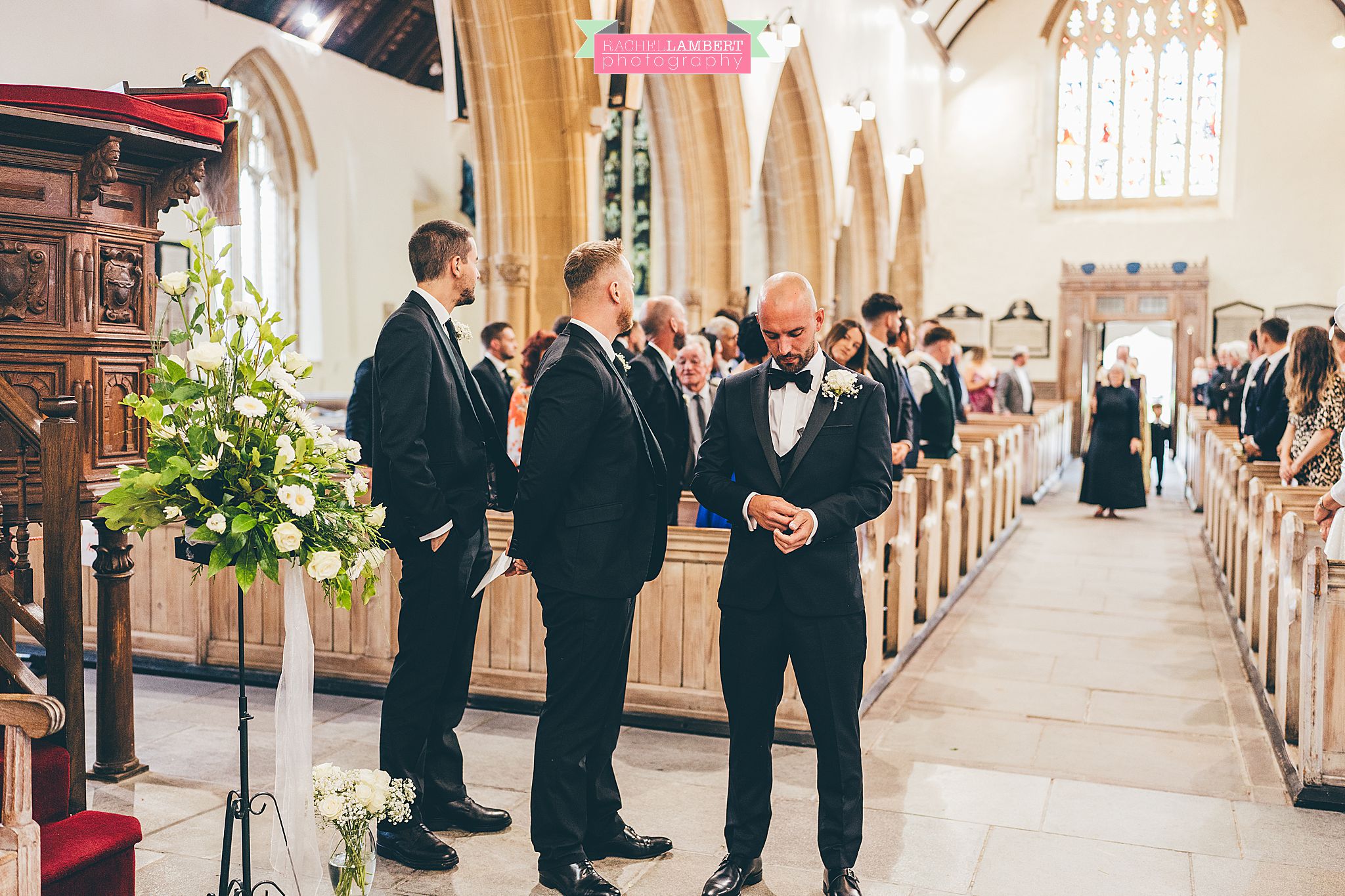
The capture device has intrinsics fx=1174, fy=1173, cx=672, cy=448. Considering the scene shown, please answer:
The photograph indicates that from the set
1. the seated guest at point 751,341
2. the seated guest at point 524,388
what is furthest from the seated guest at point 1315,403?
the seated guest at point 524,388

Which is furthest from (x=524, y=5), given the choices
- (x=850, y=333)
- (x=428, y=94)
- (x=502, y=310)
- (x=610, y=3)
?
(x=428, y=94)

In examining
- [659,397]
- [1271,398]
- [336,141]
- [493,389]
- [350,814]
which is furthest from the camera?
[336,141]

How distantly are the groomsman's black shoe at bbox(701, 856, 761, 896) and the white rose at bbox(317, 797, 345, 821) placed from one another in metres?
0.90

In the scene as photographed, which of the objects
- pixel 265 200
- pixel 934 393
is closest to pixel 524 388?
pixel 934 393

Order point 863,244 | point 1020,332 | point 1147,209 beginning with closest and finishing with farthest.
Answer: point 863,244, point 1147,209, point 1020,332

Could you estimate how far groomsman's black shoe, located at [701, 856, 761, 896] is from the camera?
278 centimetres

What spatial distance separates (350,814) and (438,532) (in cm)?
74

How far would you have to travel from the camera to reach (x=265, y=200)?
15.2 metres

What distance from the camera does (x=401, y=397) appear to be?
9.34 feet

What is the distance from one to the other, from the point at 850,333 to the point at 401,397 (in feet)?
8.53

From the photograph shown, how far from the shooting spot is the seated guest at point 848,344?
4992mm

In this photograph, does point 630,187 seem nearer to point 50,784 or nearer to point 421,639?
point 421,639

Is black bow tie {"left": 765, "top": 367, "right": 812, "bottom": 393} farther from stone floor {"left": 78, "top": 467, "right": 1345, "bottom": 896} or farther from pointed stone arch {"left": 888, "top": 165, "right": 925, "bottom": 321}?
pointed stone arch {"left": 888, "top": 165, "right": 925, "bottom": 321}

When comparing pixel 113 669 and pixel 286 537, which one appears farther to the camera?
pixel 113 669
